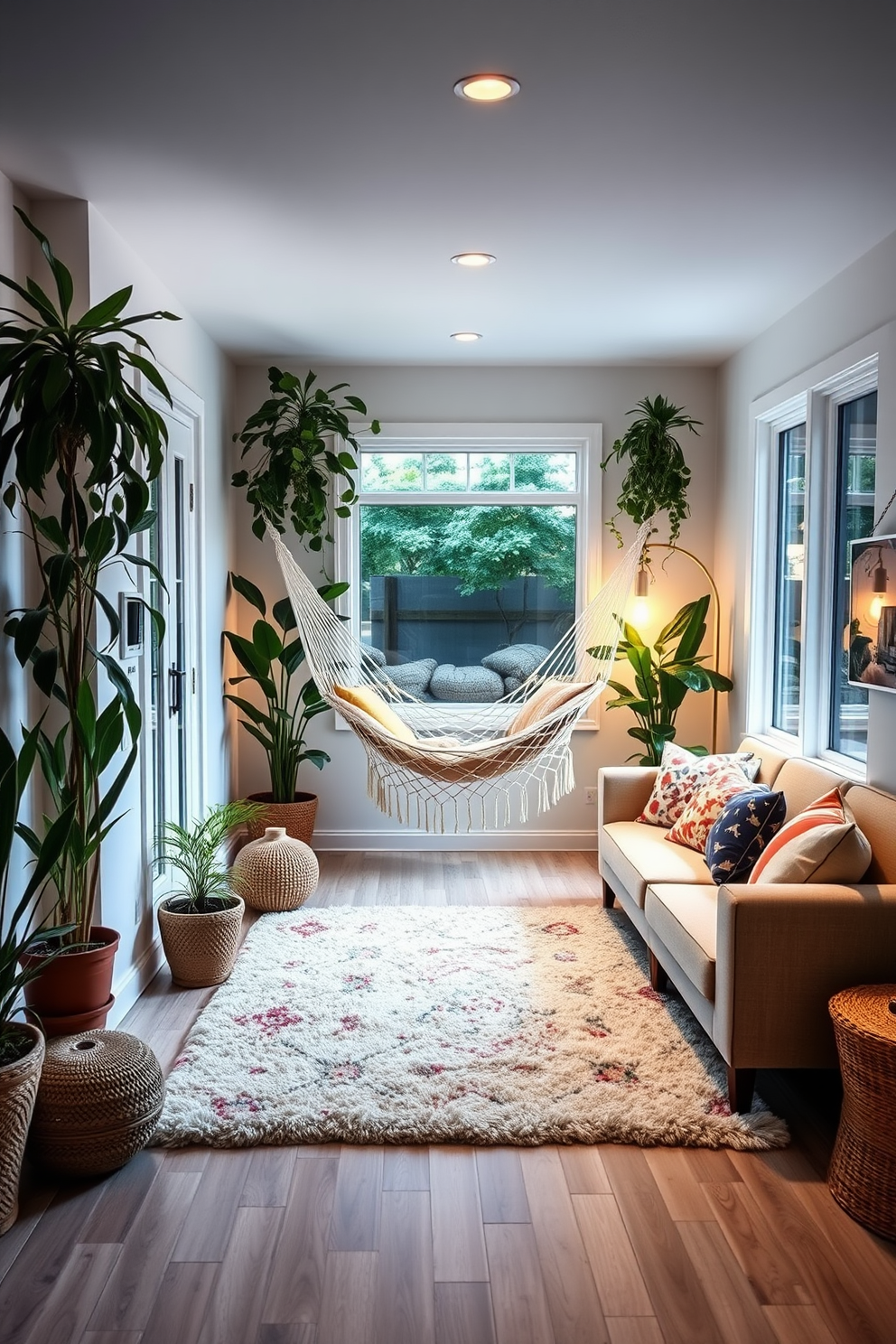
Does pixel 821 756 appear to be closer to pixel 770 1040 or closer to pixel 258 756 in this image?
pixel 770 1040

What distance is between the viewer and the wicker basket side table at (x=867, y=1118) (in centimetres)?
215

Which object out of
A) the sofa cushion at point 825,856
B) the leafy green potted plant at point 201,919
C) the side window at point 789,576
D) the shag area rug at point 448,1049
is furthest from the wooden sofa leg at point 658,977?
the leafy green potted plant at point 201,919

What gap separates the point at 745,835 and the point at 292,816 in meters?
2.29

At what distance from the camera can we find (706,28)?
2.07 m

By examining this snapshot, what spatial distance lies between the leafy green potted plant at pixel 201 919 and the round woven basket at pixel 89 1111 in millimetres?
1007

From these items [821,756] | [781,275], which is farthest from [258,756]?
[781,275]

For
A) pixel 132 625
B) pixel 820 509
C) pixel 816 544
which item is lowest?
pixel 132 625

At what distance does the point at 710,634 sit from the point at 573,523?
2.85 ft

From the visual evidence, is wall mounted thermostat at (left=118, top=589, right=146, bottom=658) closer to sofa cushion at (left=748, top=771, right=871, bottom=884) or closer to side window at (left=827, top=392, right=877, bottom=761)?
sofa cushion at (left=748, top=771, right=871, bottom=884)

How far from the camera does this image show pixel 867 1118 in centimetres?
221

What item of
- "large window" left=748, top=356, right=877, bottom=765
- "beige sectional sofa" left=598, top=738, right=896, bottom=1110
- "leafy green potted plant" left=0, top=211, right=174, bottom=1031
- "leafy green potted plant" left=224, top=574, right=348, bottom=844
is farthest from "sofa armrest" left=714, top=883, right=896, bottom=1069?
"leafy green potted plant" left=224, top=574, right=348, bottom=844

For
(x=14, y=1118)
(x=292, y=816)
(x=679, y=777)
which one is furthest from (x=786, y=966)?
(x=292, y=816)

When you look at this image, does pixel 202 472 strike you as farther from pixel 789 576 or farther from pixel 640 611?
pixel 789 576

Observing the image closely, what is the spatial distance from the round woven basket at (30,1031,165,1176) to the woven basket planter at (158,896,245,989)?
1002 mm
